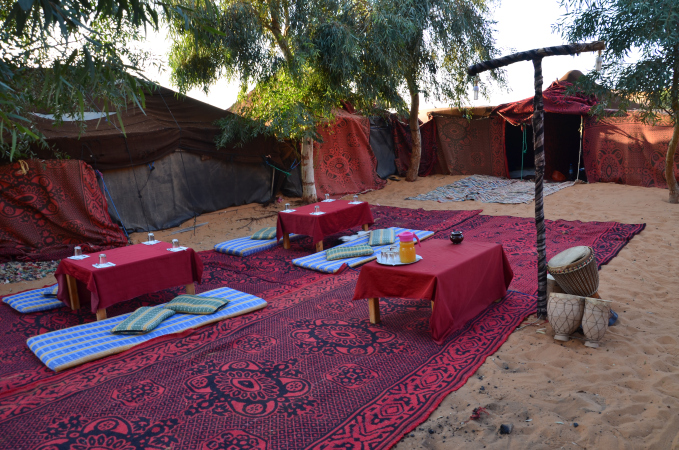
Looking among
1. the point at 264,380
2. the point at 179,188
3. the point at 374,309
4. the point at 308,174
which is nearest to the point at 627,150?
the point at 308,174

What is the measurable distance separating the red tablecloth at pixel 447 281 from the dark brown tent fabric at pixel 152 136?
4747 millimetres

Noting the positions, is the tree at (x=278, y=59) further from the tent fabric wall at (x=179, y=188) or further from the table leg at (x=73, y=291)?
the table leg at (x=73, y=291)

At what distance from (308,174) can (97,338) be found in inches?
262

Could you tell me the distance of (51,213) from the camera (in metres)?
6.56

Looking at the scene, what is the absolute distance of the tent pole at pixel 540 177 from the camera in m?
3.45

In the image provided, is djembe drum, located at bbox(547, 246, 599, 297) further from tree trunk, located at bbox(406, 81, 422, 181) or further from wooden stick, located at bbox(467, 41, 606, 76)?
tree trunk, located at bbox(406, 81, 422, 181)

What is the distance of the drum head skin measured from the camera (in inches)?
136

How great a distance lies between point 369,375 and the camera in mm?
Result: 2920

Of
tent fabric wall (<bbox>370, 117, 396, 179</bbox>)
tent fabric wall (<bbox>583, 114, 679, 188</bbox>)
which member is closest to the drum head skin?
tent fabric wall (<bbox>583, 114, 679, 188</bbox>)

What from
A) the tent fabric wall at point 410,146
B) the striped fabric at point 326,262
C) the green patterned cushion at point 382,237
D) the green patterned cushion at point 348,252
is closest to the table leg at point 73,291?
the striped fabric at point 326,262

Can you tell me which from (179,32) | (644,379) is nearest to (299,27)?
(179,32)

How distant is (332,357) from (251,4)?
6.81 meters

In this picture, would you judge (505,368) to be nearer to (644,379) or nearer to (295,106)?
(644,379)

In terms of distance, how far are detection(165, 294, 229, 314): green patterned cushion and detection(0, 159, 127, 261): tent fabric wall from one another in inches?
122
